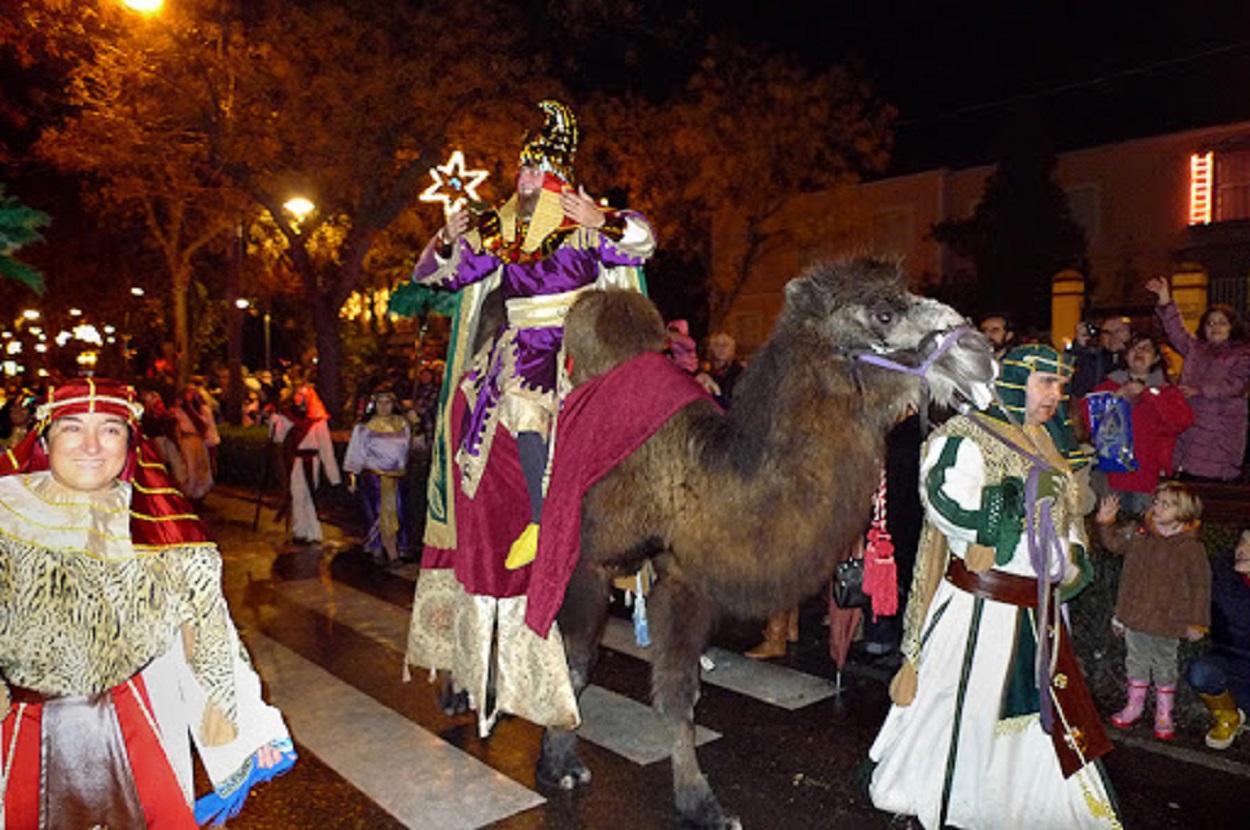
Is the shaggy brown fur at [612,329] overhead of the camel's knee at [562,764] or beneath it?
overhead

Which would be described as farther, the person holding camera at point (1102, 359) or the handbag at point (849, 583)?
the person holding camera at point (1102, 359)

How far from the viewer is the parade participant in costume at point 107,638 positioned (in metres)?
2.80

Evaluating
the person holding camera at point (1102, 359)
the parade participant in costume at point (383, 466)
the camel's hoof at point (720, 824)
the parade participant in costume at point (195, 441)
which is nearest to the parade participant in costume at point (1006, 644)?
the camel's hoof at point (720, 824)

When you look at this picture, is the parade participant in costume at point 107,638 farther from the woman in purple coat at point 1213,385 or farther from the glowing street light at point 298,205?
the glowing street light at point 298,205

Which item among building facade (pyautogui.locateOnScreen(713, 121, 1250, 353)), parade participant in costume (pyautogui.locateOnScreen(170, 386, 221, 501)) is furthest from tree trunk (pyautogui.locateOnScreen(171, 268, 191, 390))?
building facade (pyautogui.locateOnScreen(713, 121, 1250, 353))

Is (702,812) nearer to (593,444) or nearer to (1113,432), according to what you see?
(593,444)

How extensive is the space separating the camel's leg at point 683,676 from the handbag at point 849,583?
0.65 m

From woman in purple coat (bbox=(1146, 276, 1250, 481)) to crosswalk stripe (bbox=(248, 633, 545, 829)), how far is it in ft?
21.2

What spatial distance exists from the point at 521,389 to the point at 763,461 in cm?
147

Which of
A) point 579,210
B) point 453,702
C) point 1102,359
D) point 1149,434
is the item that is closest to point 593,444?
point 579,210

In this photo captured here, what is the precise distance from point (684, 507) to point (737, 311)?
33655mm

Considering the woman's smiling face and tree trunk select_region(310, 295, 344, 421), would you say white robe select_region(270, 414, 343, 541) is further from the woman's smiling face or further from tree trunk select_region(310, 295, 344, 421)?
the woman's smiling face

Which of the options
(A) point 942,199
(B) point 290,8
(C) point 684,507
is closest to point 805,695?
(C) point 684,507

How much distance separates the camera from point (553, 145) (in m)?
4.81
